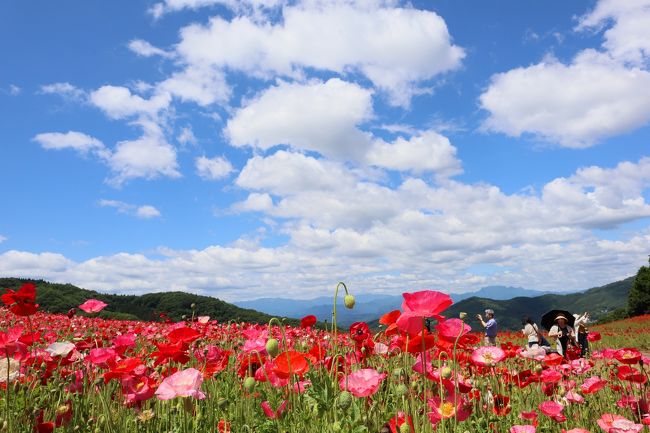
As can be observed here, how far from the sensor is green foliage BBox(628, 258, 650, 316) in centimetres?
3969

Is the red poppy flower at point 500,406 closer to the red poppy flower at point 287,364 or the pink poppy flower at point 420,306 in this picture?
the pink poppy flower at point 420,306

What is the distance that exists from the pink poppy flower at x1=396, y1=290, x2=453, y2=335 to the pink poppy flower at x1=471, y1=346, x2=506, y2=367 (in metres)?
1.16

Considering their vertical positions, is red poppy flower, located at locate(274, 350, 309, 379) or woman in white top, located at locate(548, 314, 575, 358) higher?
red poppy flower, located at locate(274, 350, 309, 379)

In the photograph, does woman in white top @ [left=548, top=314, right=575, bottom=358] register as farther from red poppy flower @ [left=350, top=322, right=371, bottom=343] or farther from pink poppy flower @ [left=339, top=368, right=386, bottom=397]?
pink poppy flower @ [left=339, top=368, right=386, bottom=397]

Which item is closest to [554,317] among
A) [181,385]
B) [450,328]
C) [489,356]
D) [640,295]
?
[489,356]

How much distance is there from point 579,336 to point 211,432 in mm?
9112

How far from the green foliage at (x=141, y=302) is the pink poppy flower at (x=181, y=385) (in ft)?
92.4

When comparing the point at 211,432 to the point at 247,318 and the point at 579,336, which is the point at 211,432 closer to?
the point at 579,336

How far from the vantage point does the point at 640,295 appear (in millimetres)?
40406

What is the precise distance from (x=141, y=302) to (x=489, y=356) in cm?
4422

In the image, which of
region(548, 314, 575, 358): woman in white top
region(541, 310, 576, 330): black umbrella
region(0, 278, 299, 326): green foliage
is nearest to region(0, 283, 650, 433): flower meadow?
region(548, 314, 575, 358): woman in white top

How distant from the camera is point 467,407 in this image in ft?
7.86

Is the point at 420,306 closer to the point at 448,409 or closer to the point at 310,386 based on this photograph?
the point at 448,409

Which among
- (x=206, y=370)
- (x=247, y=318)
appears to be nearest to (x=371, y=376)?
(x=206, y=370)
